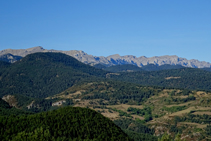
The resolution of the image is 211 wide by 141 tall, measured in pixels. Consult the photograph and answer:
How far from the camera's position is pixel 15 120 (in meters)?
193

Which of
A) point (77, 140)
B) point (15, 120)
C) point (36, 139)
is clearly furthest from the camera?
point (15, 120)

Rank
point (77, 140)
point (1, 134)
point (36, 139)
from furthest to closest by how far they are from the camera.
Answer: point (77, 140), point (1, 134), point (36, 139)

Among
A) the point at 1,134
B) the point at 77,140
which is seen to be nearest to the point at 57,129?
the point at 77,140

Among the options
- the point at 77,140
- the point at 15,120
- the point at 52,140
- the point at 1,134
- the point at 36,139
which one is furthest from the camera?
the point at 15,120

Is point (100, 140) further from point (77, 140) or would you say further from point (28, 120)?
point (28, 120)

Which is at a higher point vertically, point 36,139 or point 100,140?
point 36,139

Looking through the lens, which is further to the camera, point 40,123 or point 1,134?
point 40,123

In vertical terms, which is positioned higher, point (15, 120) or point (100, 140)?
point (15, 120)

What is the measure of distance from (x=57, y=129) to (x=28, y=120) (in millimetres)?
19423

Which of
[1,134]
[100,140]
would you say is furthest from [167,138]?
[1,134]

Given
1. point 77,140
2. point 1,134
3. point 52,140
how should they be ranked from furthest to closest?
point 77,140
point 1,134
point 52,140

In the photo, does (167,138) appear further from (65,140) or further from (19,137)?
(19,137)

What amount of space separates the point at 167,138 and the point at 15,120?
92.9 meters

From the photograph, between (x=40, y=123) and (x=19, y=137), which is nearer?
(x=19, y=137)
